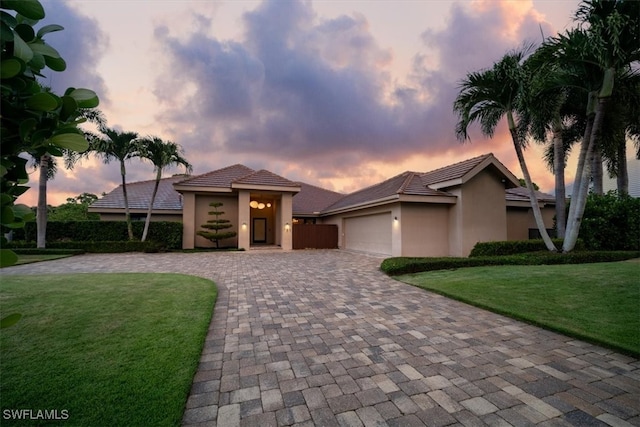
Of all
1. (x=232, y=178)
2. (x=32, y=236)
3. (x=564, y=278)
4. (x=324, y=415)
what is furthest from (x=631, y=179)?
(x=32, y=236)

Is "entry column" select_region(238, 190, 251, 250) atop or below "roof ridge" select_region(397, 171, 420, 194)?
below

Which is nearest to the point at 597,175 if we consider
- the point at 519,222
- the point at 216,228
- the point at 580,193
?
the point at 519,222

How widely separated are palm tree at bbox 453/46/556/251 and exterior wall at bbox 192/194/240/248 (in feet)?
46.8

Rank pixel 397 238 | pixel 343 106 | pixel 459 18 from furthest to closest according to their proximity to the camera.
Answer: pixel 343 106 < pixel 397 238 < pixel 459 18

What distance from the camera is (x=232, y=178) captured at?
19.3 m

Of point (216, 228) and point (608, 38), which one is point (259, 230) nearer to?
point (216, 228)

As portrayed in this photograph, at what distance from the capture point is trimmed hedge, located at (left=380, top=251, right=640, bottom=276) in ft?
29.1

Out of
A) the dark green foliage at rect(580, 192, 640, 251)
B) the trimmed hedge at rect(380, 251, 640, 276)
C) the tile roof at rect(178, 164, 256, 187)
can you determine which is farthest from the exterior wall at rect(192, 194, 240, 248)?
the dark green foliage at rect(580, 192, 640, 251)

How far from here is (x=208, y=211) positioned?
18641 millimetres

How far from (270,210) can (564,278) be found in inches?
746

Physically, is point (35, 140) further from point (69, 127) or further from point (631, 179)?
point (631, 179)

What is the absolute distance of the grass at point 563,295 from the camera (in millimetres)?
4005

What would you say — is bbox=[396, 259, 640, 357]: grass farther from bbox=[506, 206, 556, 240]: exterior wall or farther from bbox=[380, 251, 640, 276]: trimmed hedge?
bbox=[506, 206, 556, 240]: exterior wall

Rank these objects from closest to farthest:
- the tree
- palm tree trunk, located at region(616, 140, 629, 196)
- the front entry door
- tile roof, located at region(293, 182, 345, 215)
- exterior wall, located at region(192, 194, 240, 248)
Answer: the tree < palm tree trunk, located at region(616, 140, 629, 196) < exterior wall, located at region(192, 194, 240, 248) < the front entry door < tile roof, located at region(293, 182, 345, 215)
